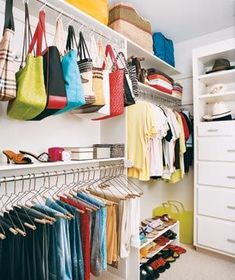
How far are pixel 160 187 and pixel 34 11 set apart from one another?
2.32 metres

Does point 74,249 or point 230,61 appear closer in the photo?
point 74,249

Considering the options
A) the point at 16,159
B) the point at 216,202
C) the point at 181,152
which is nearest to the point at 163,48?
the point at 181,152

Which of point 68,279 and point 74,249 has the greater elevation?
point 74,249

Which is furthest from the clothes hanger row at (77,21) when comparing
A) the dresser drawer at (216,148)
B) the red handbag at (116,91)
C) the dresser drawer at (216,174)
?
the dresser drawer at (216,174)

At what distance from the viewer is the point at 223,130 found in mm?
2176

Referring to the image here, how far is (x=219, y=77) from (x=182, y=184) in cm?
135

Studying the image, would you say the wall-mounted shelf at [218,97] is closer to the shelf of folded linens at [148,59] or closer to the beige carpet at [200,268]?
the shelf of folded linens at [148,59]

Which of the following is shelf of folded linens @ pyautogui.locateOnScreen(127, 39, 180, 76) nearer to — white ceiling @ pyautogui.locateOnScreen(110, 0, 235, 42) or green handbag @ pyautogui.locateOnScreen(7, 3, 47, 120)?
white ceiling @ pyautogui.locateOnScreen(110, 0, 235, 42)

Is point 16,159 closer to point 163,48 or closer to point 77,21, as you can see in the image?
point 77,21

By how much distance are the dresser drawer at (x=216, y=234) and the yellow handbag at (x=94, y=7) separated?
210 centimetres

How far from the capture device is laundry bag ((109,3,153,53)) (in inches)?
75.2

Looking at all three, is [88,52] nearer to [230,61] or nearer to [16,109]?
[16,109]

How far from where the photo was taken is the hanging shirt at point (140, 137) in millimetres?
1767

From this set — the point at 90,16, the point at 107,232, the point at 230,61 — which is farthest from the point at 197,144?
the point at 90,16
